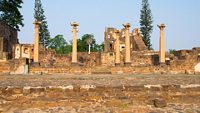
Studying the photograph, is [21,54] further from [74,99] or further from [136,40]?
[74,99]

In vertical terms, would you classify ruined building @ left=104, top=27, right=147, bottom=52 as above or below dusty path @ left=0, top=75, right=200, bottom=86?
above

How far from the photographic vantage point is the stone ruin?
26.1m

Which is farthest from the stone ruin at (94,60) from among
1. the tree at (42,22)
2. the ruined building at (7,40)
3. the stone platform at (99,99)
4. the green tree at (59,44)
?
the green tree at (59,44)

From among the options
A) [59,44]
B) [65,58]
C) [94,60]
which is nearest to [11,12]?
[65,58]

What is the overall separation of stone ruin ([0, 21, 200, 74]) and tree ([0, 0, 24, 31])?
192cm

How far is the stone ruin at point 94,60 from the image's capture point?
26.1 m

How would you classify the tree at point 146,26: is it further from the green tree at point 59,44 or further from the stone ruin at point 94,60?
the green tree at point 59,44

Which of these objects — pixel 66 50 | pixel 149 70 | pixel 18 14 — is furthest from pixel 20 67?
pixel 66 50

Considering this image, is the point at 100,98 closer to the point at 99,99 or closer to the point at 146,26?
the point at 99,99

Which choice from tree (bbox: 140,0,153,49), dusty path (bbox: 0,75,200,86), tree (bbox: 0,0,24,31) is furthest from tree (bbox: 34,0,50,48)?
dusty path (bbox: 0,75,200,86)

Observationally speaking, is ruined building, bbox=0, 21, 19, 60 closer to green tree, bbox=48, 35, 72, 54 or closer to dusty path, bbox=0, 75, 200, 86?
dusty path, bbox=0, 75, 200, 86

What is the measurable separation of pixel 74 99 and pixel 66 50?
76.1 m

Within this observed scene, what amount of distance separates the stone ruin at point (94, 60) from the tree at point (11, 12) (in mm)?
1915

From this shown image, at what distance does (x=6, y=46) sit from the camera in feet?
125
